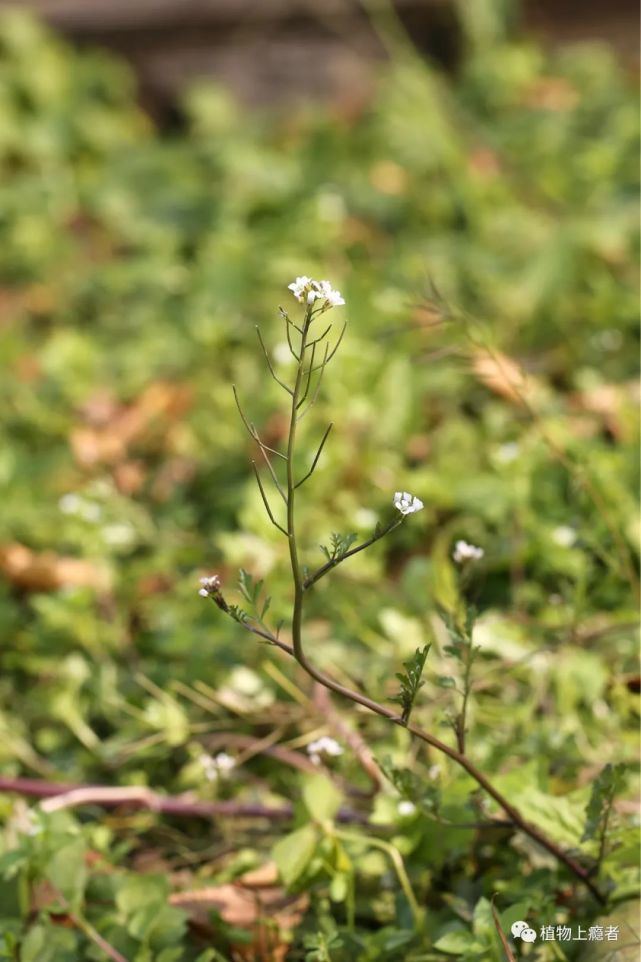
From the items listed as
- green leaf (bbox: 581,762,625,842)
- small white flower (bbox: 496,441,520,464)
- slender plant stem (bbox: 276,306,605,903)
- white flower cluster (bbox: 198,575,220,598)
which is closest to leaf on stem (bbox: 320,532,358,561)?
slender plant stem (bbox: 276,306,605,903)

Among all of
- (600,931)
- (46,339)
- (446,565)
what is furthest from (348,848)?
(46,339)

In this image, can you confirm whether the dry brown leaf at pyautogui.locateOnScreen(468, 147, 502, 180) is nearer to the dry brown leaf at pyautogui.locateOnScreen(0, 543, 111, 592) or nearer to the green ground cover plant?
the green ground cover plant

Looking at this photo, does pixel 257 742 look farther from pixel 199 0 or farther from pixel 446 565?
pixel 199 0

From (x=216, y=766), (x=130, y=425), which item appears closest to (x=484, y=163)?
(x=130, y=425)

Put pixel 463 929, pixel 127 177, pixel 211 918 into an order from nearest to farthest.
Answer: pixel 463 929
pixel 211 918
pixel 127 177

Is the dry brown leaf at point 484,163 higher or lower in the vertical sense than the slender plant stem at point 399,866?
higher

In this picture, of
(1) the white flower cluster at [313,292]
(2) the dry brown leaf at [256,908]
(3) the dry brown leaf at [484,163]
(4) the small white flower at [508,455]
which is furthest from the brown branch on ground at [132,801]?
(3) the dry brown leaf at [484,163]

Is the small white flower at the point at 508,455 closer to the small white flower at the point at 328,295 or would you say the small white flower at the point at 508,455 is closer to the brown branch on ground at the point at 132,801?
the brown branch on ground at the point at 132,801
